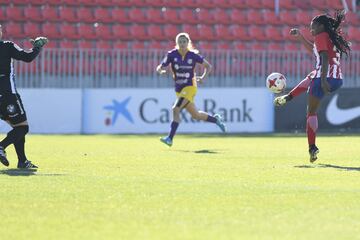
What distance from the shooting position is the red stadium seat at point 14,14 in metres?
24.3

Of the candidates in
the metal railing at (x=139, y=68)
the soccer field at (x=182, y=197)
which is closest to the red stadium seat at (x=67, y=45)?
the metal railing at (x=139, y=68)

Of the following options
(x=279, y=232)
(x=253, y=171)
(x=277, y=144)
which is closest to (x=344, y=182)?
(x=253, y=171)

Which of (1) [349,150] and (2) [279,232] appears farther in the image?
(1) [349,150]

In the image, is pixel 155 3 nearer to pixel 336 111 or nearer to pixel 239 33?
pixel 239 33

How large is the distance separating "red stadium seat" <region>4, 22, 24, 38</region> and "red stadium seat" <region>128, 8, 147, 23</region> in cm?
303

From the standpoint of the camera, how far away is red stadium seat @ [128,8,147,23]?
81.8ft

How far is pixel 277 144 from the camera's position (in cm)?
1645

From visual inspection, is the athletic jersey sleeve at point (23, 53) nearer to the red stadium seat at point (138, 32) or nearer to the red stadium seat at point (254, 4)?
the red stadium seat at point (138, 32)

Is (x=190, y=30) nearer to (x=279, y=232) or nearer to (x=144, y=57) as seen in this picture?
(x=144, y=57)

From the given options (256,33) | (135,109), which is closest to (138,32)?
(256,33)

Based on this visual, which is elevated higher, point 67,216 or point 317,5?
point 317,5

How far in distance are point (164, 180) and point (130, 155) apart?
4.02 metres

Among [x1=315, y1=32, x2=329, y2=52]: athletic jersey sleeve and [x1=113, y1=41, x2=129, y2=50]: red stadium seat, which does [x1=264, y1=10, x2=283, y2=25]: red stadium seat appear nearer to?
[x1=113, y1=41, x2=129, y2=50]: red stadium seat

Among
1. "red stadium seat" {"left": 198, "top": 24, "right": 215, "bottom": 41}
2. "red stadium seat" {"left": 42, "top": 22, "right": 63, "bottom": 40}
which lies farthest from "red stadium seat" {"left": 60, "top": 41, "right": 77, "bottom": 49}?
"red stadium seat" {"left": 198, "top": 24, "right": 215, "bottom": 41}
